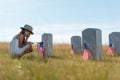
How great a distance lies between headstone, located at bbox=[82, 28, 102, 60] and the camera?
15854 millimetres

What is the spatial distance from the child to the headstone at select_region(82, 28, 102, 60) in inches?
142

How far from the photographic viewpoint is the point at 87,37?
16.4 meters

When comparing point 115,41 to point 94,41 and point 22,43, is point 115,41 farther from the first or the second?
point 22,43

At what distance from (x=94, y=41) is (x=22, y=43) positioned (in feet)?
12.5

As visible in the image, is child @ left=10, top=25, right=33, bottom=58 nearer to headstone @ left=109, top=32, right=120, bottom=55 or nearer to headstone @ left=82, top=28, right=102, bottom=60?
headstone @ left=82, top=28, right=102, bottom=60

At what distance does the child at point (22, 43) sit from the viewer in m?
13.0

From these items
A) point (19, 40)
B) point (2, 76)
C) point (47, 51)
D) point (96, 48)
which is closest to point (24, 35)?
point (19, 40)

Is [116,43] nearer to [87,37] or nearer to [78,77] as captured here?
[87,37]

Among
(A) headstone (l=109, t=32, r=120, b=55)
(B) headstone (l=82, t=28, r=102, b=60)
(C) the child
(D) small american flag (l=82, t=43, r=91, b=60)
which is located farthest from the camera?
(A) headstone (l=109, t=32, r=120, b=55)

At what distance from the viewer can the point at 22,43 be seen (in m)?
13.2

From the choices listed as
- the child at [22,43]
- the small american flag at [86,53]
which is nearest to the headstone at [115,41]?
the small american flag at [86,53]

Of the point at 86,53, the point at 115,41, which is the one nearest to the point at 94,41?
the point at 86,53

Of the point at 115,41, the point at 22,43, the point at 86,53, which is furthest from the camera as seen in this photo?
the point at 115,41

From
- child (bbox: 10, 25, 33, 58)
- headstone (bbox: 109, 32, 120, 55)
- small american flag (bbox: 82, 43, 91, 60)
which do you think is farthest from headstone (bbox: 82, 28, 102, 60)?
headstone (bbox: 109, 32, 120, 55)
